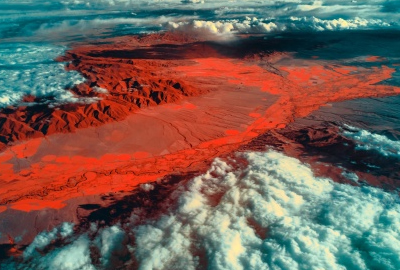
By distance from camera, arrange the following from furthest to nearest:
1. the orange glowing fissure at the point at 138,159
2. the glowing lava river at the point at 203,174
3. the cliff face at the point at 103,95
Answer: the cliff face at the point at 103,95 → the orange glowing fissure at the point at 138,159 → the glowing lava river at the point at 203,174

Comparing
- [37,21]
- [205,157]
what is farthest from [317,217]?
[37,21]

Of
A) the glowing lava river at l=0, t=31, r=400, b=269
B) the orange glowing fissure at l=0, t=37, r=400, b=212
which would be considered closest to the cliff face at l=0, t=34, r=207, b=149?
the glowing lava river at l=0, t=31, r=400, b=269

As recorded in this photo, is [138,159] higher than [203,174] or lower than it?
higher

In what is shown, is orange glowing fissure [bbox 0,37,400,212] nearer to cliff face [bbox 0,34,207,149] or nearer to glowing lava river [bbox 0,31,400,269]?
glowing lava river [bbox 0,31,400,269]

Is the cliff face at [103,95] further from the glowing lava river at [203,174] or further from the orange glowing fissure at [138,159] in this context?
the orange glowing fissure at [138,159]

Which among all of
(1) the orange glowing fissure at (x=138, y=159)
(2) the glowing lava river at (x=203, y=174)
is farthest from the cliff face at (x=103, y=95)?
(1) the orange glowing fissure at (x=138, y=159)

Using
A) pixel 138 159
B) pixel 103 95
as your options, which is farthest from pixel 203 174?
pixel 103 95

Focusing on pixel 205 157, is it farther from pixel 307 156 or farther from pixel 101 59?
pixel 101 59

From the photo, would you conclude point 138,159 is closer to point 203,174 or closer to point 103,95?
point 203,174
